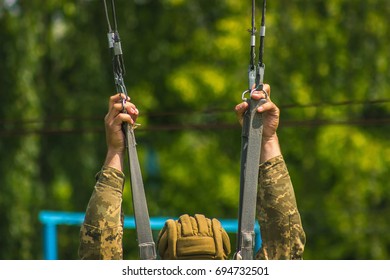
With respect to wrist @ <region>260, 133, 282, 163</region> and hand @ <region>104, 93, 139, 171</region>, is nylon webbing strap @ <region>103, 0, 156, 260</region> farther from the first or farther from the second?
wrist @ <region>260, 133, 282, 163</region>

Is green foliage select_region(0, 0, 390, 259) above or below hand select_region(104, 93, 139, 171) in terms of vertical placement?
above

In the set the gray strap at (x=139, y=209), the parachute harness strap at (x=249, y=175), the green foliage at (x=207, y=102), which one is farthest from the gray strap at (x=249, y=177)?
the green foliage at (x=207, y=102)

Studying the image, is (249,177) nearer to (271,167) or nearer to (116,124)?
(271,167)

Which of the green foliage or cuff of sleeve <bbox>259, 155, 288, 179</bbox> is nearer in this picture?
cuff of sleeve <bbox>259, 155, 288, 179</bbox>

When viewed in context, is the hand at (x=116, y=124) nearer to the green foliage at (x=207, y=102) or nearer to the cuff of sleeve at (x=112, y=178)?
the cuff of sleeve at (x=112, y=178)

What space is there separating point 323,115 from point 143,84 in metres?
2.63

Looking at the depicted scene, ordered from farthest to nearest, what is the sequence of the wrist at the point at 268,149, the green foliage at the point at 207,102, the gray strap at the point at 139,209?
the green foliage at the point at 207,102, the wrist at the point at 268,149, the gray strap at the point at 139,209

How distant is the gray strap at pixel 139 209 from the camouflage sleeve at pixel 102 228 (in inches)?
1.6

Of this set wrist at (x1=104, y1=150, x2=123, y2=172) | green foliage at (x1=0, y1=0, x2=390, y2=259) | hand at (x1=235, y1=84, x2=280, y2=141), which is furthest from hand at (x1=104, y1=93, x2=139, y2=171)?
green foliage at (x1=0, y1=0, x2=390, y2=259)

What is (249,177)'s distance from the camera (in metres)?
2.23

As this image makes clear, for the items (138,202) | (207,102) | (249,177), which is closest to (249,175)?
(249,177)

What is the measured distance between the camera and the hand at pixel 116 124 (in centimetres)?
225

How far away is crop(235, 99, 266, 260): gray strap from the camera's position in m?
2.21

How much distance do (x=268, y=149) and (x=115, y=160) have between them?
13.3 inches
